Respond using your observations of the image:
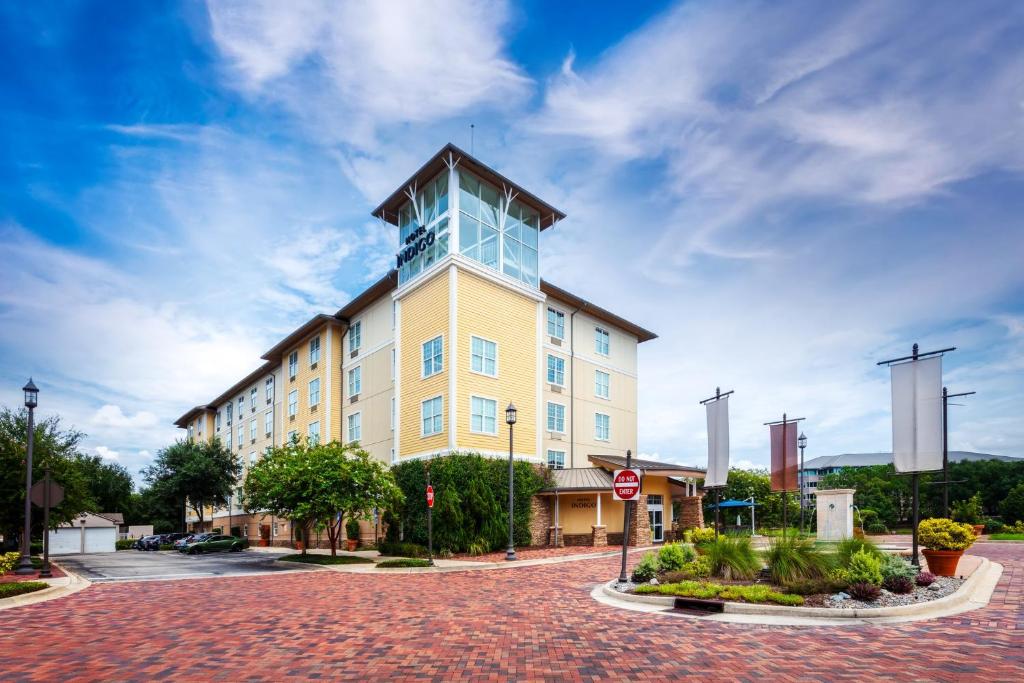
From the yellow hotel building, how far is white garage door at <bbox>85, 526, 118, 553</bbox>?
18.4 metres

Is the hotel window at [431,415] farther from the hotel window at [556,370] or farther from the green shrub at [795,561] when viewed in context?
the green shrub at [795,561]

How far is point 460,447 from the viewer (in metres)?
28.4

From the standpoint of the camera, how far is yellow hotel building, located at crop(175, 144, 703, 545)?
2986 centimetres

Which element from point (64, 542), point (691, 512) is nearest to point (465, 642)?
point (691, 512)

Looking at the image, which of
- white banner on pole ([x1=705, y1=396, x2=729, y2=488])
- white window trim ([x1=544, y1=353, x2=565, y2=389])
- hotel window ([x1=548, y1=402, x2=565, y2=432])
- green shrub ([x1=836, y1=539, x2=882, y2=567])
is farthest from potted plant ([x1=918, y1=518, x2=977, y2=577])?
white window trim ([x1=544, y1=353, x2=565, y2=389])

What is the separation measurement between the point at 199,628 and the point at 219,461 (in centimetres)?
4546

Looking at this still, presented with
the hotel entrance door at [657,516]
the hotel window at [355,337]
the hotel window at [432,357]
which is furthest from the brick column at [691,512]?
the hotel window at [355,337]

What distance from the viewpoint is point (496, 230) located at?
32.2m

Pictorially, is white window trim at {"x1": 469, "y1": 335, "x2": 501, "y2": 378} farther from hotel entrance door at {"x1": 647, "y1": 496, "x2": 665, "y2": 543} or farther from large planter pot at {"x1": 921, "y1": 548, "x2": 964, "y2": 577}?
large planter pot at {"x1": 921, "y1": 548, "x2": 964, "y2": 577}

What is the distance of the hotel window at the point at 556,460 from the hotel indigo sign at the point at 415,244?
12018 mm

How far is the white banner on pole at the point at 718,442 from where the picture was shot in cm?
1869

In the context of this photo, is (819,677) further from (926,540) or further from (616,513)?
(616,513)

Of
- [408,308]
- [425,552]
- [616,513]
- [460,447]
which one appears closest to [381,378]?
[408,308]

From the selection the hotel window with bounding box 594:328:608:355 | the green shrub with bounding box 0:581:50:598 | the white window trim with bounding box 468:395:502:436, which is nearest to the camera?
the green shrub with bounding box 0:581:50:598
